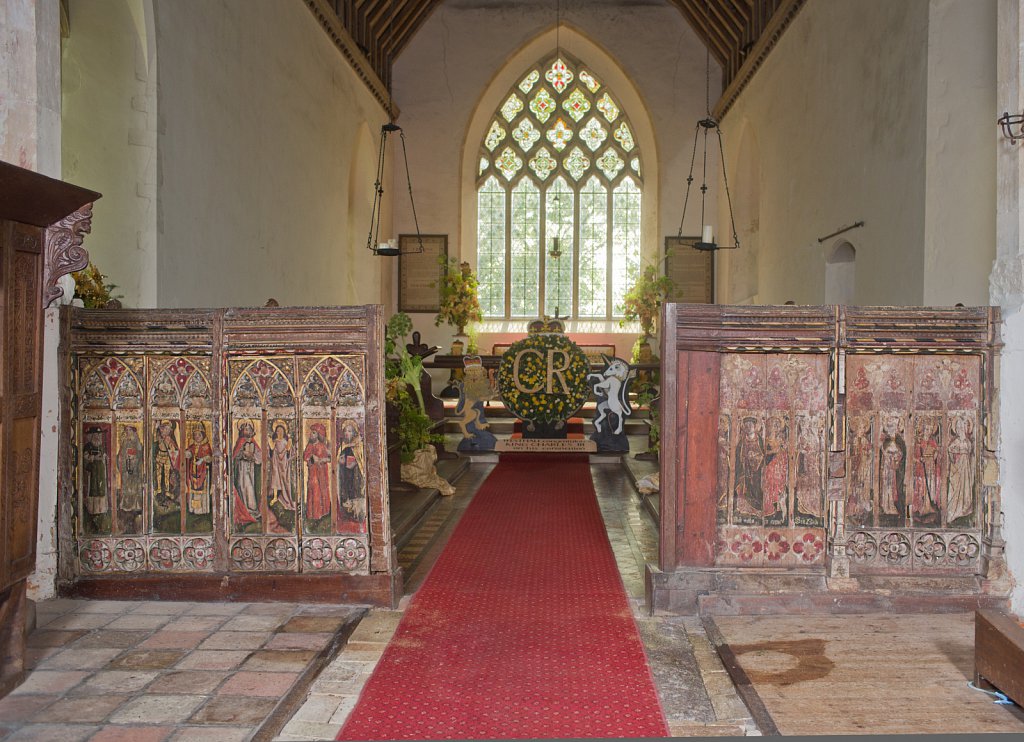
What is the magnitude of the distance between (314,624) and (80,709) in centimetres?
97

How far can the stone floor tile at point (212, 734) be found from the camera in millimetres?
2344

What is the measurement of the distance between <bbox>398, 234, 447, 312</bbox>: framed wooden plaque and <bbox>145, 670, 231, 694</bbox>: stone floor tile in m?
11.5

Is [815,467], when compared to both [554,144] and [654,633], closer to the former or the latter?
[654,633]

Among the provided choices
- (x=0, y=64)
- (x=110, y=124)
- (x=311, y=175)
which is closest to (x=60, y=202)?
(x=0, y=64)

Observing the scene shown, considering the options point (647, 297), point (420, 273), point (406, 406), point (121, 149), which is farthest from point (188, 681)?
point (420, 273)

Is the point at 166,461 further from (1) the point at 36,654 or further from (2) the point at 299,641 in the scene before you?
(2) the point at 299,641

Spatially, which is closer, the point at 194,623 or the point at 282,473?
the point at 194,623

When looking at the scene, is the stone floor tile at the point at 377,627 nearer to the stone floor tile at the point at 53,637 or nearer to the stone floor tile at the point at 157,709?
the stone floor tile at the point at 157,709

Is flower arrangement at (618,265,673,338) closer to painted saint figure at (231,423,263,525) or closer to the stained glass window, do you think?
the stained glass window

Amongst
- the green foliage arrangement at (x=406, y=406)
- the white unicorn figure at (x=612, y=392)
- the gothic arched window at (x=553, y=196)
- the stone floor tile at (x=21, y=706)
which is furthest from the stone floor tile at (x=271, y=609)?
the gothic arched window at (x=553, y=196)

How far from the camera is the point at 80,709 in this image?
8.30 feet

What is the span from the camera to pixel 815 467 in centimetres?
363

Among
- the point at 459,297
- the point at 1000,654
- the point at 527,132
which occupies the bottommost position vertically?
the point at 1000,654

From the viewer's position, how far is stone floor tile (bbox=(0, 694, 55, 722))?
247 cm
